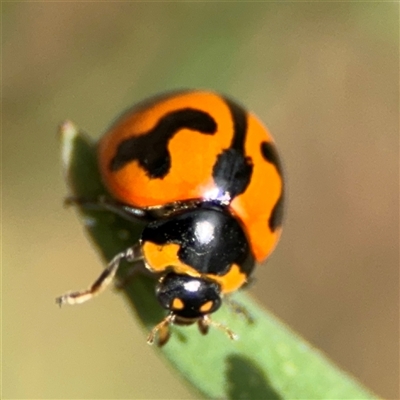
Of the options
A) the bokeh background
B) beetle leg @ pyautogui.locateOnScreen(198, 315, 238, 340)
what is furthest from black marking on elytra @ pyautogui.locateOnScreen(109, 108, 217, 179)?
the bokeh background

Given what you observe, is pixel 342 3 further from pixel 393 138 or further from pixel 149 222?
pixel 149 222

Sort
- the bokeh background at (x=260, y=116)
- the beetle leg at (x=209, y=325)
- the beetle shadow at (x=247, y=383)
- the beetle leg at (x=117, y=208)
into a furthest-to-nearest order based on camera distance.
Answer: the bokeh background at (x=260, y=116) < the beetle leg at (x=117, y=208) < the beetle leg at (x=209, y=325) < the beetle shadow at (x=247, y=383)

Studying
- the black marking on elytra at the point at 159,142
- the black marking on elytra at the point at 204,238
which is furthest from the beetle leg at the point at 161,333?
the black marking on elytra at the point at 159,142

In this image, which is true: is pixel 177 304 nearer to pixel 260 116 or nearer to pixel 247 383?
pixel 247 383

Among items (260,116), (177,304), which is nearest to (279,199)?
(177,304)

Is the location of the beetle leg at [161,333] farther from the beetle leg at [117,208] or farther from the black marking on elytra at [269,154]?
the black marking on elytra at [269,154]

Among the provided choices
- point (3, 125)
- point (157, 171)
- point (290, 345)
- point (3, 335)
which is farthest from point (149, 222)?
point (3, 125)
